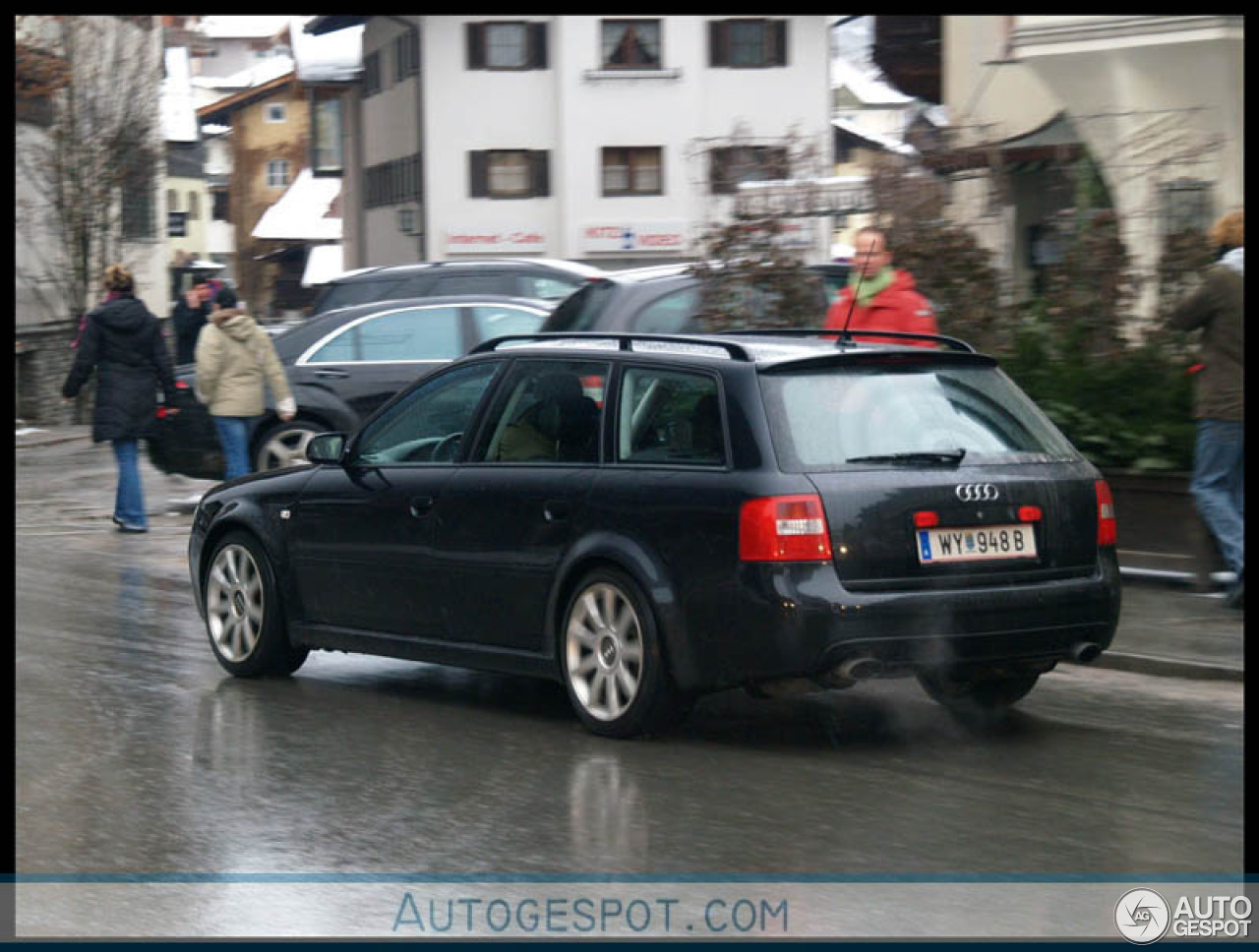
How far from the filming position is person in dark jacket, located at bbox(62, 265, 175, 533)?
16.6 m

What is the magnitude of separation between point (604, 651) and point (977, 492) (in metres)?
1.53

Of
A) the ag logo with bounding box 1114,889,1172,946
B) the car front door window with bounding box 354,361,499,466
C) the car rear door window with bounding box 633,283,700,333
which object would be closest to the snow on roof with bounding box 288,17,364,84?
the car rear door window with bounding box 633,283,700,333

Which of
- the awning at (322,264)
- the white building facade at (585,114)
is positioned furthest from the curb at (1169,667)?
the awning at (322,264)

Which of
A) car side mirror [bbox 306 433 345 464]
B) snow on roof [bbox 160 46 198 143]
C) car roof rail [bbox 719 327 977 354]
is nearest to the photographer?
car roof rail [bbox 719 327 977 354]

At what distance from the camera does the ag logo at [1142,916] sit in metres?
5.41

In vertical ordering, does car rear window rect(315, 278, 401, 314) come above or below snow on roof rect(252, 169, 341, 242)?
below

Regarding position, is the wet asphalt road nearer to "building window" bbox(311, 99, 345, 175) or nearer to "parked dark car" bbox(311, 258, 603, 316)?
"parked dark car" bbox(311, 258, 603, 316)

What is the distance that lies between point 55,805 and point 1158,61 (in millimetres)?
15168

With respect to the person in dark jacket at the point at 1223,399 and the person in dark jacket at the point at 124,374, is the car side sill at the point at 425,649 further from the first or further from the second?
the person in dark jacket at the point at 124,374

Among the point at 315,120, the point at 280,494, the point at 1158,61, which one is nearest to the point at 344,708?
the point at 280,494

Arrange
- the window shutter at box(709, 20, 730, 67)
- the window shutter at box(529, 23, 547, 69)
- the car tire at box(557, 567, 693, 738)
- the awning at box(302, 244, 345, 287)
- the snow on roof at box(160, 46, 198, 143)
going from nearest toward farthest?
the car tire at box(557, 567, 693, 738) < the window shutter at box(709, 20, 730, 67) < the window shutter at box(529, 23, 547, 69) < the snow on roof at box(160, 46, 198, 143) < the awning at box(302, 244, 345, 287)

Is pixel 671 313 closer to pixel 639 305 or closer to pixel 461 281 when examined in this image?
pixel 639 305

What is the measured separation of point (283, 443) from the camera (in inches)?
679

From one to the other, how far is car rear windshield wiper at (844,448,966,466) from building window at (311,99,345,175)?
2136 inches
